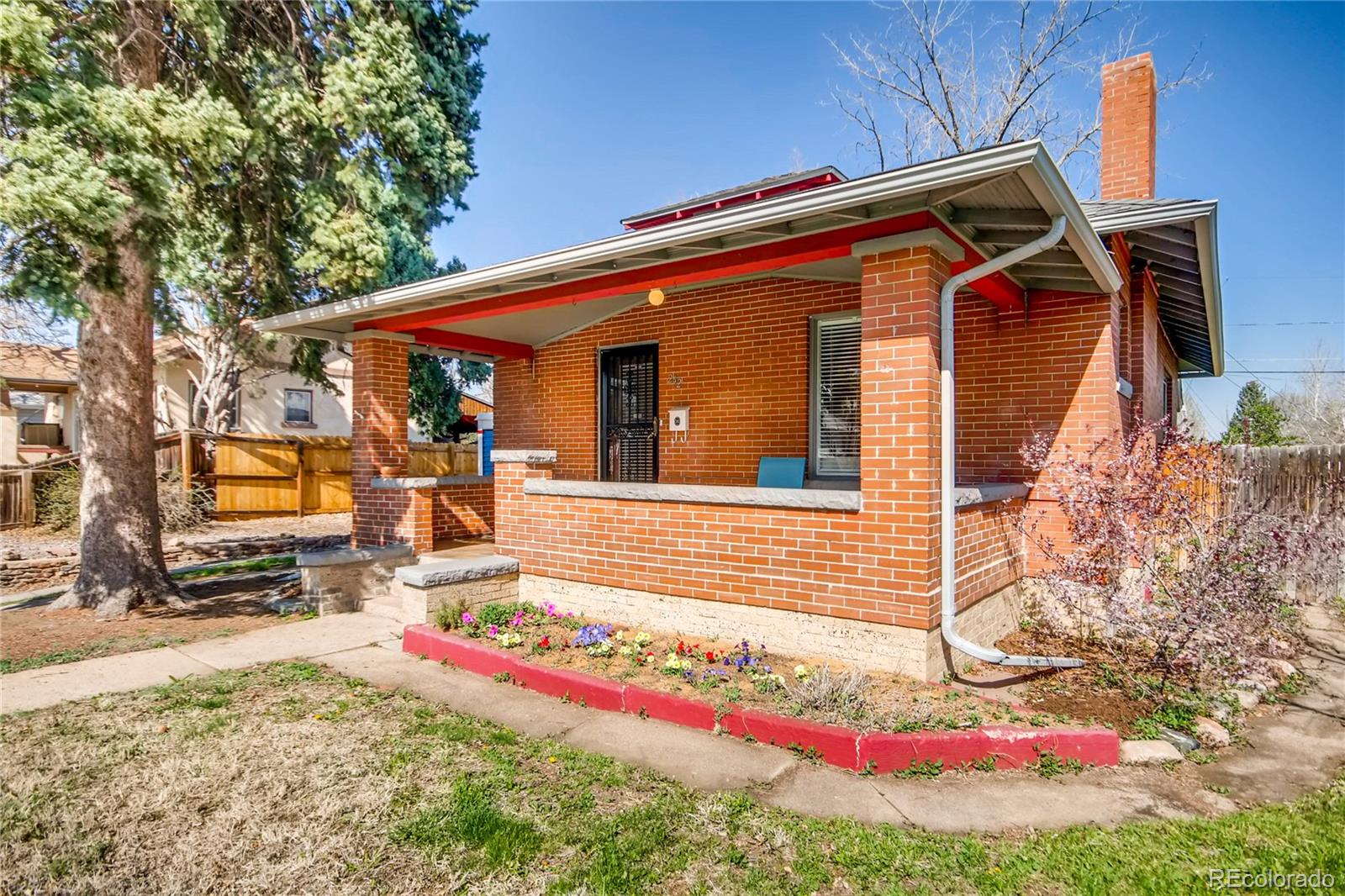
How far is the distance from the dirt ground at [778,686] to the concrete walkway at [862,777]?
12.7 inches

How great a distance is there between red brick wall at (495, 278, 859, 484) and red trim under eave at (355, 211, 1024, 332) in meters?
1.75

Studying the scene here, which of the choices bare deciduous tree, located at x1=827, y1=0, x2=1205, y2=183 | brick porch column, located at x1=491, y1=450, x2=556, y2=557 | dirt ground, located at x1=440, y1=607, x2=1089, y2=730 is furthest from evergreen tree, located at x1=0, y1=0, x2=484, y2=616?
bare deciduous tree, located at x1=827, y1=0, x2=1205, y2=183

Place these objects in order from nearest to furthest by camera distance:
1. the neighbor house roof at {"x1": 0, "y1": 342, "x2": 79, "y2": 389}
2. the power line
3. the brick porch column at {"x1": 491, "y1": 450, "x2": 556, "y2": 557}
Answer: the brick porch column at {"x1": 491, "y1": 450, "x2": 556, "y2": 557} → the neighbor house roof at {"x1": 0, "y1": 342, "x2": 79, "y2": 389} → the power line

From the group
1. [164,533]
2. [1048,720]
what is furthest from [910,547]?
[164,533]

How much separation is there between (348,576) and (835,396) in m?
5.56

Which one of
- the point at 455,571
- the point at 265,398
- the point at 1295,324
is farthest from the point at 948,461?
the point at 1295,324

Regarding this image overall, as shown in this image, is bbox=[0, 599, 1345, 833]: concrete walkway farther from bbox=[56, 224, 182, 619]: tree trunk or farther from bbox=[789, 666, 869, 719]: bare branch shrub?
bbox=[56, 224, 182, 619]: tree trunk

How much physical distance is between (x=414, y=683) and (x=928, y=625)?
3.70 metres

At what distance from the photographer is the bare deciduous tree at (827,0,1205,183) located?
16.5 metres

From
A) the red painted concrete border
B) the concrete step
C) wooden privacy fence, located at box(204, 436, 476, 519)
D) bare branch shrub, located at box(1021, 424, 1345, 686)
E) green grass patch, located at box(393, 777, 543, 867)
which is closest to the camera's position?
green grass patch, located at box(393, 777, 543, 867)

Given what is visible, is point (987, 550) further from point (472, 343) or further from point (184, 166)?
point (184, 166)

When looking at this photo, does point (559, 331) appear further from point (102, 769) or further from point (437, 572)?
point (102, 769)

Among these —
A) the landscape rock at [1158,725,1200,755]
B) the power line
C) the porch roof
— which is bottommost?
the landscape rock at [1158,725,1200,755]

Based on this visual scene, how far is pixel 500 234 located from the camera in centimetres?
1873
